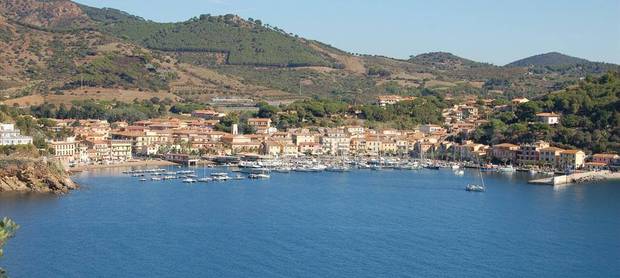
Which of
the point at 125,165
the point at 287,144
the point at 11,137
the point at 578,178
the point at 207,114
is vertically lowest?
the point at 578,178

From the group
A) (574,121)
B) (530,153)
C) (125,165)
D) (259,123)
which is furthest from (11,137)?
(574,121)

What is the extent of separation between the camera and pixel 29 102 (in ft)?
182

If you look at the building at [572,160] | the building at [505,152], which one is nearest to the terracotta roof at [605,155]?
the building at [572,160]

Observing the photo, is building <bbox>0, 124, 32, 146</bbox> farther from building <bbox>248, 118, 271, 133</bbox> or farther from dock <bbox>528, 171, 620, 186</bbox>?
dock <bbox>528, 171, 620, 186</bbox>

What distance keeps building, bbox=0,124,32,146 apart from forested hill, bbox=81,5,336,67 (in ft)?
164

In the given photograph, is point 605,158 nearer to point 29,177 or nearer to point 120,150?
point 120,150

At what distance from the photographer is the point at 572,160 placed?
4125cm

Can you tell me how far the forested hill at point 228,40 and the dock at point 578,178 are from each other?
50.8 metres

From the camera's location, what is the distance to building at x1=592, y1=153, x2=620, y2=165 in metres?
40.6

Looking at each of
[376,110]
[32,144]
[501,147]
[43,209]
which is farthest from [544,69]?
[43,209]

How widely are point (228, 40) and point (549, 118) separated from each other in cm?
4992

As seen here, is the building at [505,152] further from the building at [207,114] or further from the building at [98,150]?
the building at [98,150]

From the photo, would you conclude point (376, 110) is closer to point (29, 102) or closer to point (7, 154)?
point (29, 102)

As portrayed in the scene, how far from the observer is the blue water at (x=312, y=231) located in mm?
Answer: 19312
